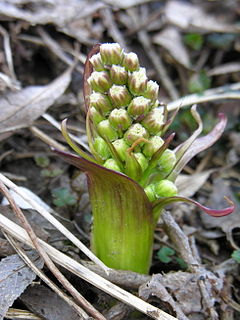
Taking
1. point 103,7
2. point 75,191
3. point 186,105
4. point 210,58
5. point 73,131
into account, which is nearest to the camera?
point 75,191

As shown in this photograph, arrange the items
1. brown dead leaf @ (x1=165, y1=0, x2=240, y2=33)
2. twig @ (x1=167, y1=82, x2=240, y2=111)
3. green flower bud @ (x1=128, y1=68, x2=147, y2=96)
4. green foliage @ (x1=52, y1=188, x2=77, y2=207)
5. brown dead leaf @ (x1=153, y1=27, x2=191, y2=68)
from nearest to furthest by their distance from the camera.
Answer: green flower bud @ (x1=128, y1=68, x2=147, y2=96)
green foliage @ (x1=52, y1=188, x2=77, y2=207)
twig @ (x1=167, y1=82, x2=240, y2=111)
brown dead leaf @ (x1=153, y1=27, x2=191, y2=68)
brown dead leaf @ (x1=165, y1=0, x2=240, y2=33)

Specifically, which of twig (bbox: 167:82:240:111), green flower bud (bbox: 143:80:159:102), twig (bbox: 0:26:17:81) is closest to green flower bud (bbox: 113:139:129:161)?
green flower bud (bbox: 143:80:159:102)

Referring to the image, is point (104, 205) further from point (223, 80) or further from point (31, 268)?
point (223, 80)

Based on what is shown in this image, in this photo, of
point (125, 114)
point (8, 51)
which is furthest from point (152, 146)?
point (8, 51)

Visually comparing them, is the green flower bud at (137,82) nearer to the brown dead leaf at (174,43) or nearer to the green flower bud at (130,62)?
the green flower bud at (130,62)

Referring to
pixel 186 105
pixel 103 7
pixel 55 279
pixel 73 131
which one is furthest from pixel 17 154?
A: pixel 103 7

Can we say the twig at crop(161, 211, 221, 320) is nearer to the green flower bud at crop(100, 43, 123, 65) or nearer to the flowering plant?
the flowering plant

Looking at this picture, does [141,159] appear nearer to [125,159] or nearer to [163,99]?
[125,159]

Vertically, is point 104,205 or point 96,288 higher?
point 104,205
